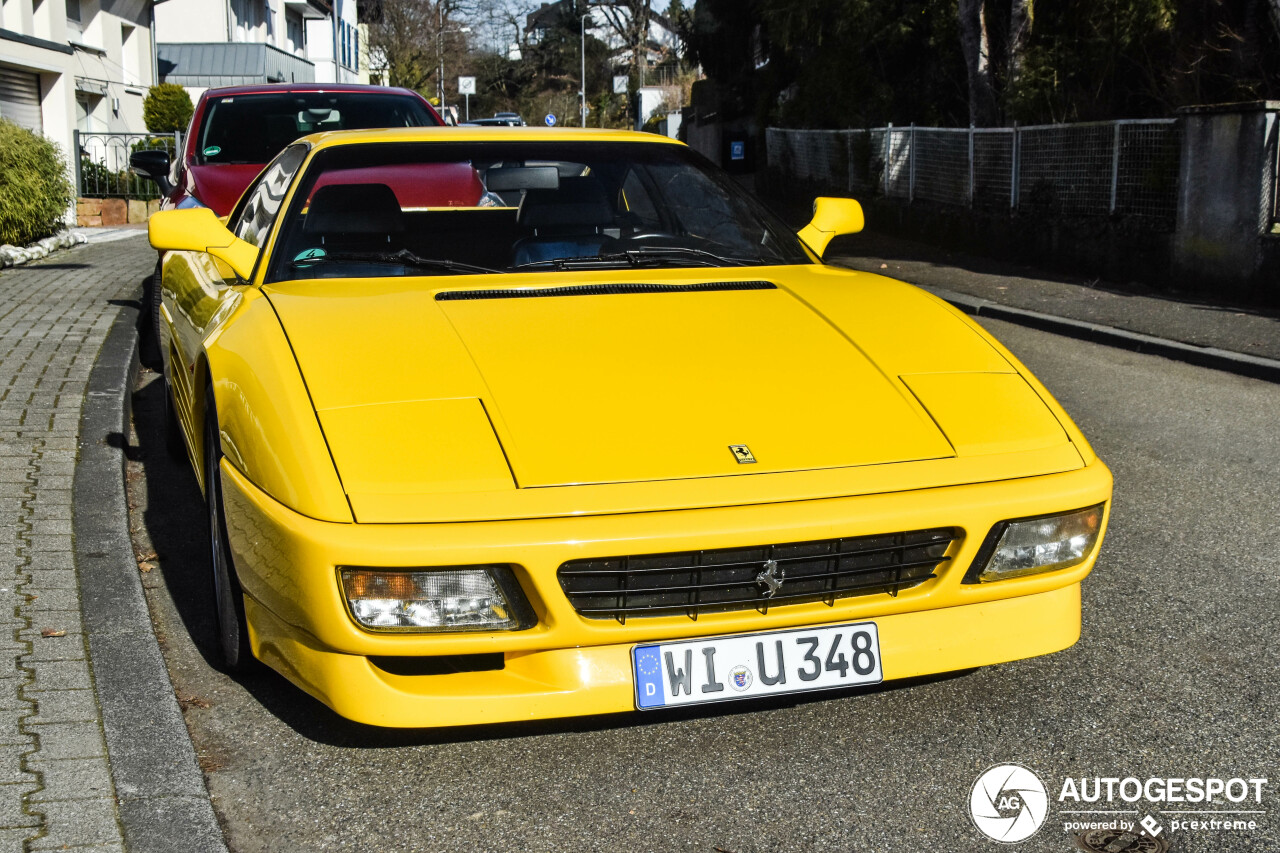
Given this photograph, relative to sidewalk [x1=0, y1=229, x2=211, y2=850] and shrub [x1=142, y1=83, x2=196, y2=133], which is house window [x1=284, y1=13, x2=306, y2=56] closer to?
shrub [x1=142, y1=83, x2=196, y2=133]

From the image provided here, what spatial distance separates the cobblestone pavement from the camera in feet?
8.54

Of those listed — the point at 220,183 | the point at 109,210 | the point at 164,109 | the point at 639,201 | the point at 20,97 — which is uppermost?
the point at 164,109

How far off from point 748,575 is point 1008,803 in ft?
2.46

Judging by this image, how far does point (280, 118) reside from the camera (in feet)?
30.3

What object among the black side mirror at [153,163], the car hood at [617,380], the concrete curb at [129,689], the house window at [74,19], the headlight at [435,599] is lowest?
the concrete curb at [129,689]

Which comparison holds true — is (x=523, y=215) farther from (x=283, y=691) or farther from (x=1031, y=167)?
(x=1031, y=167)

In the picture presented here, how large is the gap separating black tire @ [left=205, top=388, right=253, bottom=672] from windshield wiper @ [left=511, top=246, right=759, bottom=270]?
1043 millimetres

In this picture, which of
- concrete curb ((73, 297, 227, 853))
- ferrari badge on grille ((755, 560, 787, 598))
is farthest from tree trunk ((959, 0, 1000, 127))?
ferrari badge on grille ((755, 560, 787, 598))

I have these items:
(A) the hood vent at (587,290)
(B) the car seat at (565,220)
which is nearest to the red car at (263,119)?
(B) the car seat at (565,220)

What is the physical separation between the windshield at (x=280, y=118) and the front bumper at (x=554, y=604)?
6.61 metres

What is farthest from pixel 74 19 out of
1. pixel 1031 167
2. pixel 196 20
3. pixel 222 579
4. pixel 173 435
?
pixel 222 579

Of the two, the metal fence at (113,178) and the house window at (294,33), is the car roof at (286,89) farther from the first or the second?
the house window at (294,33)

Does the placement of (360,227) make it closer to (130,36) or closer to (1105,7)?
(1105,7)

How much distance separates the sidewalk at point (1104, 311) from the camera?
28.5 ft
